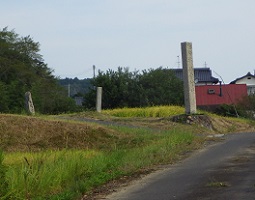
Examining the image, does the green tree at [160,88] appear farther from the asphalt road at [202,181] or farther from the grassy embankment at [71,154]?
the asphalt road at [202,181]

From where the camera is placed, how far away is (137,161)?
43.1 feet

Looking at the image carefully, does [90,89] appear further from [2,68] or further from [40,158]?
[40,158]

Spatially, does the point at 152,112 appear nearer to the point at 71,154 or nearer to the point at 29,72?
the point at 71,154

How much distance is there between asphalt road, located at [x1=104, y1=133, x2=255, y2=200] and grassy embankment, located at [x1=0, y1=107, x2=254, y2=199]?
27.7 inches

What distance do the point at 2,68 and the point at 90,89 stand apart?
8.03m

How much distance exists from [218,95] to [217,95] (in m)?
0.17

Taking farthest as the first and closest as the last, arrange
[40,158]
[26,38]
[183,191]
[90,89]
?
[26,38] → [90,89] → [40,158] → [183,191]

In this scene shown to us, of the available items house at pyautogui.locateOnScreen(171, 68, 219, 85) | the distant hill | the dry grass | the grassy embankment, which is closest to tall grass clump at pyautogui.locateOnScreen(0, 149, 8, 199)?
the grassy embankment

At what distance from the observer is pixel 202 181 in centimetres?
1052

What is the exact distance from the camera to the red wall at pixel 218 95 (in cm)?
4703

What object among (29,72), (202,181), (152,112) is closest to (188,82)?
(152,112)

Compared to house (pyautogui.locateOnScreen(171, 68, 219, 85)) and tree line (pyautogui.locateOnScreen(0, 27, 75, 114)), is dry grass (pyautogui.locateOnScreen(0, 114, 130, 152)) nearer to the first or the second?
tree line (pyautogui.locateOnScreen(0, 27, 75, 114))

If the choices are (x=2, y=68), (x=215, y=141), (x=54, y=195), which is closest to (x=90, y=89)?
Result: (x=2, y=68)

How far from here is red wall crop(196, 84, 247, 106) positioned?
4703cm
